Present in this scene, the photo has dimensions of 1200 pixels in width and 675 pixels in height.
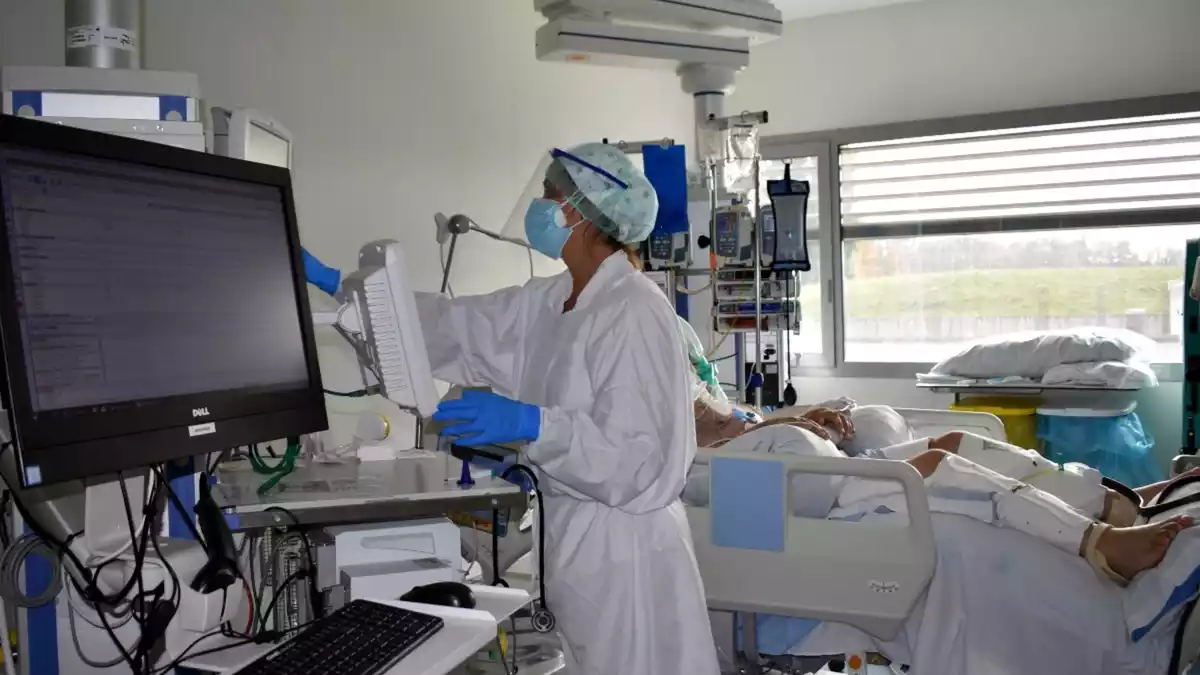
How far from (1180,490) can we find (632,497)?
1570mm

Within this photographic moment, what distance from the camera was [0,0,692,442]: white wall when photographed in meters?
2.61

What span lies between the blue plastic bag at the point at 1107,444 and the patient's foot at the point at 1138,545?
2.20m

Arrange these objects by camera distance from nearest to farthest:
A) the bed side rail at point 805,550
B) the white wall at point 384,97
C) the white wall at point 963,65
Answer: the bed side rail at point 805,550, the white wall at point 384,97, the white wall at point 963,65

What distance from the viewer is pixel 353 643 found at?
113 centimetres

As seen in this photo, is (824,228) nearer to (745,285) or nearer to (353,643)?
(745,285)

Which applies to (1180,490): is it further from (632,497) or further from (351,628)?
(351,628)

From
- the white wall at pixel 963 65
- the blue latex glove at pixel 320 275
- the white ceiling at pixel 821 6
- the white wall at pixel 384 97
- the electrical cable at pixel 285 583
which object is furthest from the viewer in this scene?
the white ceiling at pixel 821 6

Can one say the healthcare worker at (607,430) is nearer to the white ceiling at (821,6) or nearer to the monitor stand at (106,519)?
the monitor stand at (106,519)

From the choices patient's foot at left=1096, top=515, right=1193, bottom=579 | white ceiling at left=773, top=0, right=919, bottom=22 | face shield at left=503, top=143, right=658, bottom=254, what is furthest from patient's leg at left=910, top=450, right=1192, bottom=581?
white ceiling at left=773, top=0, right=919, bottom=22

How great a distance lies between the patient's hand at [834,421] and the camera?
2766 millimetres

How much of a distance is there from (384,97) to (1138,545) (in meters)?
2.57

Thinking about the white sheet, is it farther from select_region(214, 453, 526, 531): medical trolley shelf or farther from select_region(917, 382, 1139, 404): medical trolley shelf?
select_region(917, 382, 1139, 404): medical trolley shelf

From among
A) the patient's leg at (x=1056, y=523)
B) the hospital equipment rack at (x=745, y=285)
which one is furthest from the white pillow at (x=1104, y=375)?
the patient's leg at (x=1056, y=523)

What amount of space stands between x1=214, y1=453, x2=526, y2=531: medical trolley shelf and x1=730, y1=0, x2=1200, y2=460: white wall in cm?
389
